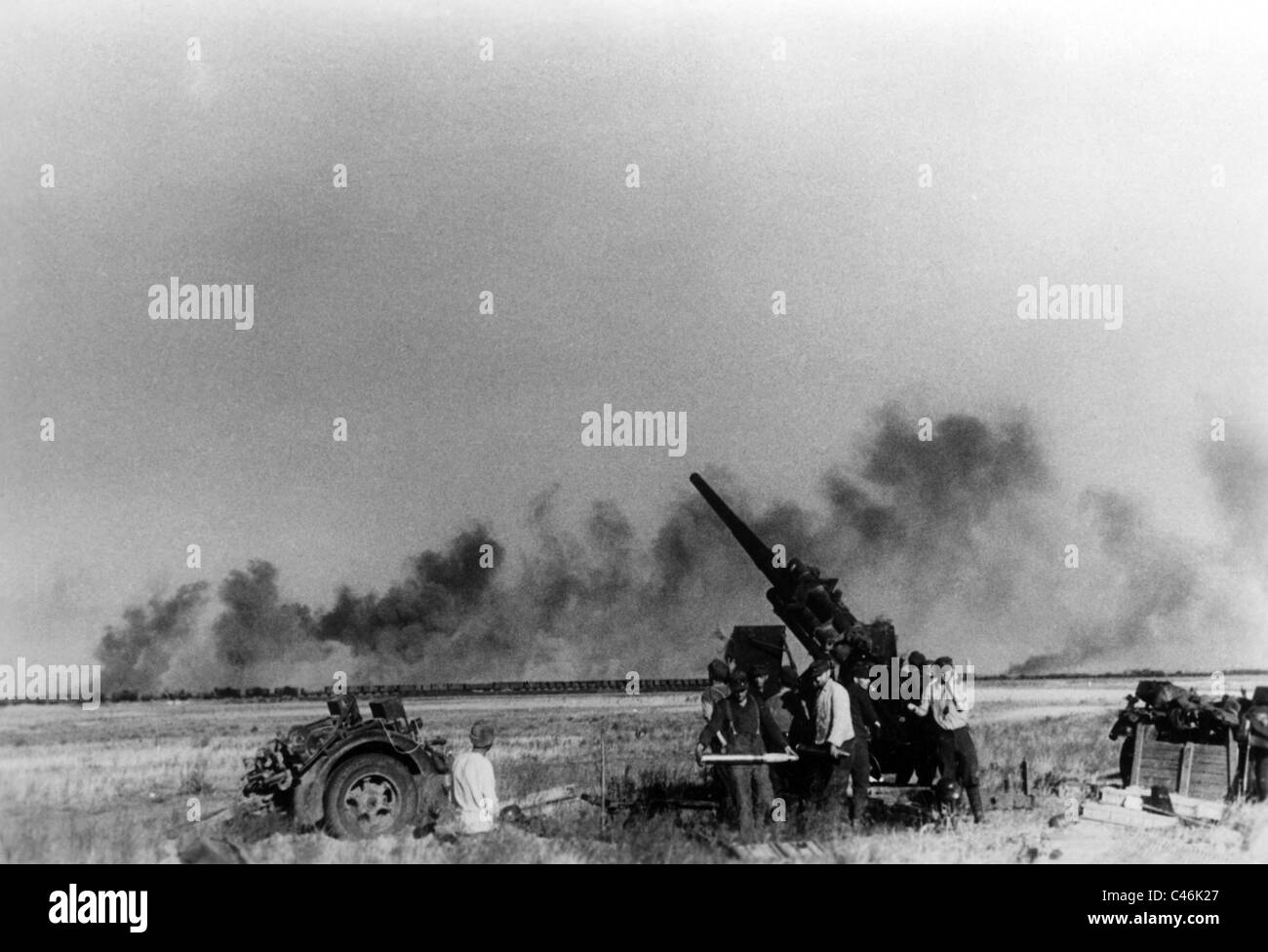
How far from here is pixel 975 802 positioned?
38.0 ft

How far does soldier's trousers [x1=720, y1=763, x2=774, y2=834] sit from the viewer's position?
11.3 m

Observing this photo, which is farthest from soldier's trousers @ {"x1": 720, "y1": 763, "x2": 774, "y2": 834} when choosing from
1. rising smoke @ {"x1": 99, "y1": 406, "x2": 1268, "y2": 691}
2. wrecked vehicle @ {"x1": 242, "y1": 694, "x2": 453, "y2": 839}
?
wrecked vehicle @ {"x1": 242, "y1": 694, "x2": 453, "y2": 839}

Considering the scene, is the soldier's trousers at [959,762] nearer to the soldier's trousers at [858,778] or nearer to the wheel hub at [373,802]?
the soldier's trousers at [858,778]

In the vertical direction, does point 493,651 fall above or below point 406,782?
above

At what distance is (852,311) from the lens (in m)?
12.2

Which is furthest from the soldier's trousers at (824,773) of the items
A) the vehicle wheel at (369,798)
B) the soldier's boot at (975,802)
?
the vehicle wheel at (369,798)

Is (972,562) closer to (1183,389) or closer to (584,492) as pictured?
(1183,389)

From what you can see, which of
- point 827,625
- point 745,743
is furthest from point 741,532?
point 745,743

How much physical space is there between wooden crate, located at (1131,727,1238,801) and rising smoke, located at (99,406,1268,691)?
2.65 ft

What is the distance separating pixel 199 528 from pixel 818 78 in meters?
6.10

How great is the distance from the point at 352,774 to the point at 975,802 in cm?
472

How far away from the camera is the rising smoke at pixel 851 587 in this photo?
38.4 feet

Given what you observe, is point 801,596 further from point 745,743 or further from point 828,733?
point 745,743
